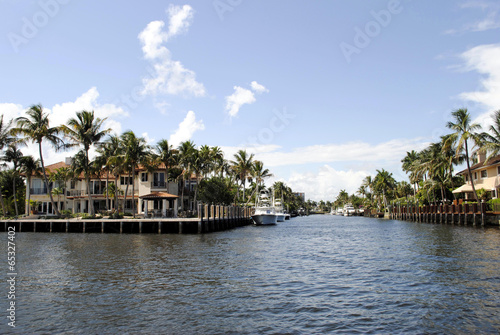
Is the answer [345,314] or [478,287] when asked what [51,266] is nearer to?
[345,314]

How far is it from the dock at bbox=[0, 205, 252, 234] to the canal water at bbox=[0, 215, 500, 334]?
18.1m

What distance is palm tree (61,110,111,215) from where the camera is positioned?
54062 millimetres

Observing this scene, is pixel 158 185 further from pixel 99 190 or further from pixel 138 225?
pixel 138 225

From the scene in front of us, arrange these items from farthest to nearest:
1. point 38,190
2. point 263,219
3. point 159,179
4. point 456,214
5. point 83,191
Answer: point 263,219
point 38,190
point 83,191
point 159,179
point 456,214

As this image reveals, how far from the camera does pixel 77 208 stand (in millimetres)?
68188

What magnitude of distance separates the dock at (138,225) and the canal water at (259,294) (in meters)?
18.1

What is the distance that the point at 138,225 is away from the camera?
43.8 metres

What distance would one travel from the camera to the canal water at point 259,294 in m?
10.8

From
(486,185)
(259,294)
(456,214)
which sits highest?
(486,185)


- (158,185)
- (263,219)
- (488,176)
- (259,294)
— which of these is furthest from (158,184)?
(259,294)

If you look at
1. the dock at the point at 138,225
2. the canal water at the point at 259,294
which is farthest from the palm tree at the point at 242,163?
the canal water at the point at 259,294

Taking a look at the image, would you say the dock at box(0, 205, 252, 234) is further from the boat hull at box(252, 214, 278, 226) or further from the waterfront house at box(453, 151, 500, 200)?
the waterfront house at box(453, 151, 500, 200)

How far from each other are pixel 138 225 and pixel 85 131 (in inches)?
745

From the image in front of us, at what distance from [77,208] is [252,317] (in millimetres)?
64024
